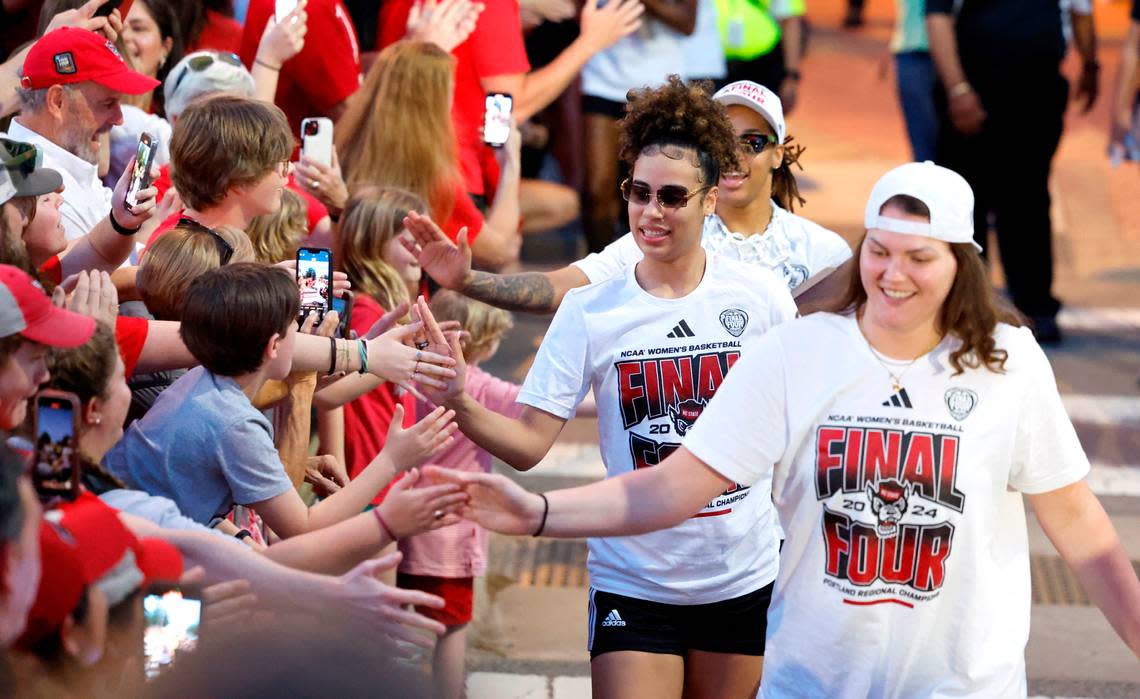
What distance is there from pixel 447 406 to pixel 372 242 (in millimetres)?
1348

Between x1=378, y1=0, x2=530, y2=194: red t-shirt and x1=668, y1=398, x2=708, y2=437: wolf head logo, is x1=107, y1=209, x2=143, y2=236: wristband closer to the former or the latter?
x1=668, y1=398, x2=708, y2=437: wolf head logo

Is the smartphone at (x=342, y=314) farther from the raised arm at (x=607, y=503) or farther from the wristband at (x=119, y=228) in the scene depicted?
the raised arm at (x=607, y=503)

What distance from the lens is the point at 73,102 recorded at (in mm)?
5125

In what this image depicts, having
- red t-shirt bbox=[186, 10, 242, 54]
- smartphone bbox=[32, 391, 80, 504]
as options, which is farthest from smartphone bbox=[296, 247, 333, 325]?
red t-shirt bbox=[186, 10, 242, 54]

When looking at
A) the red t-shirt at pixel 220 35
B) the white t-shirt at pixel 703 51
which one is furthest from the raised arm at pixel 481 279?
the white t-shirt at pixel 703 51

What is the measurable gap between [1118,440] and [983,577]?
16.9 ft

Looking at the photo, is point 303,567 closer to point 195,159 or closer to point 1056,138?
point 195,159

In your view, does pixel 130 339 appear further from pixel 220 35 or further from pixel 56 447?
pixel 220 35

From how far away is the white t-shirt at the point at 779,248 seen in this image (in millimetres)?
5098

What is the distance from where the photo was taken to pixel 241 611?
2684 mm

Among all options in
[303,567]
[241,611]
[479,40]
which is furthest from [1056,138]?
[241,611]

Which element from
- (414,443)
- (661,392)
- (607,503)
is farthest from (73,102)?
(607,503)

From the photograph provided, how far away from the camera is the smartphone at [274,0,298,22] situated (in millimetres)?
6566

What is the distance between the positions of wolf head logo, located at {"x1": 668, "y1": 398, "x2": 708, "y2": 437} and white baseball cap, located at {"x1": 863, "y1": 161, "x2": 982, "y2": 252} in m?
0.90
